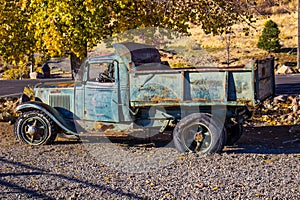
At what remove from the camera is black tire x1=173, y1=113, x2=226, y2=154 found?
34.4 feet

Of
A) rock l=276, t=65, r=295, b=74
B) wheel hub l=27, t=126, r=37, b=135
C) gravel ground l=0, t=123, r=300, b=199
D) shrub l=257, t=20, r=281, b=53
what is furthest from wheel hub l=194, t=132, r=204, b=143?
shrub l=257, t=20, r=281, b=53

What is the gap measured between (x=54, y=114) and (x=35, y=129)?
1.73 feet

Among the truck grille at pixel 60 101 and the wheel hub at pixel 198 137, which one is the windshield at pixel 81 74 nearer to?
the truck grille at pixel 60 101

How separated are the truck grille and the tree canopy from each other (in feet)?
7.42

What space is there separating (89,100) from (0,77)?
26.9m

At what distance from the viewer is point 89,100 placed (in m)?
11.6

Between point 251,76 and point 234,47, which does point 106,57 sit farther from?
point 234,47

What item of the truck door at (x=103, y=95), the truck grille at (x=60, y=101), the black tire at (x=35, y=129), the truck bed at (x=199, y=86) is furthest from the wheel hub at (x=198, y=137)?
the black tire at (x=35, y=129)

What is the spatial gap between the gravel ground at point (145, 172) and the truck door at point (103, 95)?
663 mm

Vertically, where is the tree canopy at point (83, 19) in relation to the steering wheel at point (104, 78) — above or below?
above

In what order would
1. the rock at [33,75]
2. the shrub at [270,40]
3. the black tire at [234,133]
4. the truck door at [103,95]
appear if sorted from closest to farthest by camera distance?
the truck door at [103,95]
the black tire at [234,133]
the rock at [33,75]
the shrub at [270,40]

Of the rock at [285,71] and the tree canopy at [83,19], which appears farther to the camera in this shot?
the rock at [285,71]

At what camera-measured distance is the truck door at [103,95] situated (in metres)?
11.3

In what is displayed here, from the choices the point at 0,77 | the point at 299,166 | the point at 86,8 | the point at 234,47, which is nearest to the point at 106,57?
the point at 86,8
